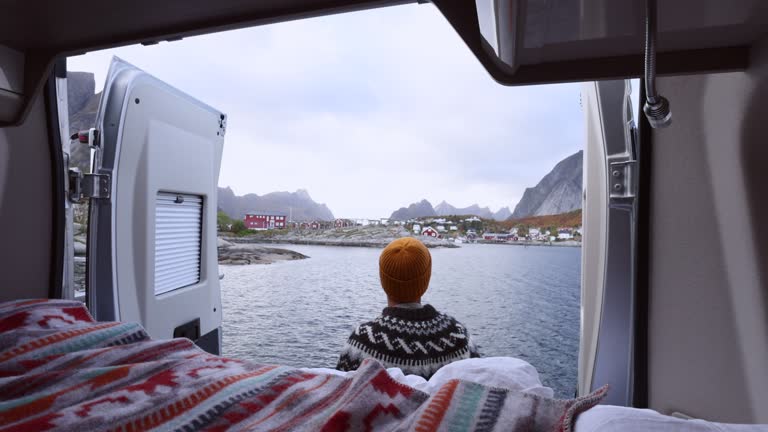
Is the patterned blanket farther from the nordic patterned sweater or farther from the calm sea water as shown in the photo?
the calm sea water

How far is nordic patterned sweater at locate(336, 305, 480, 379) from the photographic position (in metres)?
1.23

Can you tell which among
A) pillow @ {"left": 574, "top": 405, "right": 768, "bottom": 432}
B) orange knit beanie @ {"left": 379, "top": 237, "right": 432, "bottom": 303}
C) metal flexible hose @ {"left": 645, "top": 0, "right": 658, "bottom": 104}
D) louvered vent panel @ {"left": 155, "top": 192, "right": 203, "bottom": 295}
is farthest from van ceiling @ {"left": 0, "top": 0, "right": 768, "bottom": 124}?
orange knit beanie @ {"left": 379, "top": 237, "right": 432, "bottom": 303}

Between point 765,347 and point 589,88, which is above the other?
point 589,88

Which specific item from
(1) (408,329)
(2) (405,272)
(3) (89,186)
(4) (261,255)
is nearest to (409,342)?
(1) (408,329)

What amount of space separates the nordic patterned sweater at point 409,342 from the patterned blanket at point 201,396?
0.53 meters

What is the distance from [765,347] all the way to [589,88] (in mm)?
726

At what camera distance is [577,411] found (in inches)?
18.0

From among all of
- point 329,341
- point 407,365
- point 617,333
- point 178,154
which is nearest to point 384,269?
point 407,365

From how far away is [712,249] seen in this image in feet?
2.61

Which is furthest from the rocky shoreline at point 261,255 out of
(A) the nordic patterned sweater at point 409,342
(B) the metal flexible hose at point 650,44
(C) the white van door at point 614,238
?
(B) the metal flexible hose at point 650,44

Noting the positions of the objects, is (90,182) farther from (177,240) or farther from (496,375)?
(496,375)

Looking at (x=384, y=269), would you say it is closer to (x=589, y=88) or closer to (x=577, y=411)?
(x=589, y=88)

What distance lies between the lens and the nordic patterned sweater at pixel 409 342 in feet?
4.03

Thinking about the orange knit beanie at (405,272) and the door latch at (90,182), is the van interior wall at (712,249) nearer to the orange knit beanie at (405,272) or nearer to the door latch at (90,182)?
the orange knit beanie at (405,272)
